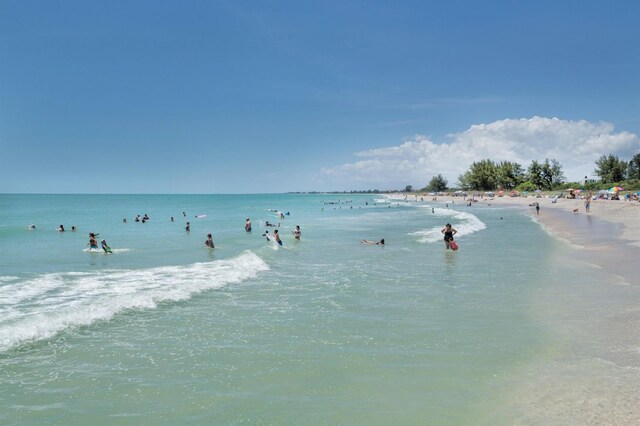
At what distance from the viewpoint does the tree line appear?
110 meters

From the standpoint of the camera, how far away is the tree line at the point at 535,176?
11025cm

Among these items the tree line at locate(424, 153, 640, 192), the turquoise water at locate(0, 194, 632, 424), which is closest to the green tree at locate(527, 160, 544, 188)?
the tree line at locate(424, 153, 640, 192)

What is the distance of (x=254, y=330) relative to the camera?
35.7ft

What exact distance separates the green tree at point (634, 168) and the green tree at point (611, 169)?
900 millimetres

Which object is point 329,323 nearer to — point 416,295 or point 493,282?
point 416,295

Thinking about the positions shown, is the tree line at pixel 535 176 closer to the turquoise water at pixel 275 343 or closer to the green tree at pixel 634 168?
the green tree at pixel 634 168

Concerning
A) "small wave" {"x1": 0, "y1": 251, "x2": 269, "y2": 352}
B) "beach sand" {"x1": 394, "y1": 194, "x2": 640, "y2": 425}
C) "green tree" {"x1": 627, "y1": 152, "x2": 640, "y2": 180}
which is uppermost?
"green tree" {"x1": 627, "y1": 152, "x2": 640, "y2": 180}

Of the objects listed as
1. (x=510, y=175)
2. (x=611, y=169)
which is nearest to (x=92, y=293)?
(x=611, y=169)

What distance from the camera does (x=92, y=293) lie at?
15734 mm

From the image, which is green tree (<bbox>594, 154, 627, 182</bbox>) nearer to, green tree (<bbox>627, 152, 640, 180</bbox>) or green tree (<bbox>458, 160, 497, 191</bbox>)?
green tree (<bbox>627, 152, 640, 180</bbox>)

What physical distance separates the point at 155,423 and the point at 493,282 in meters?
13.3

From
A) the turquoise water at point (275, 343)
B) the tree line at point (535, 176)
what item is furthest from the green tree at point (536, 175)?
the turquoise water at point (275, 343)

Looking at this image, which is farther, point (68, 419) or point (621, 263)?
point (621, 263)

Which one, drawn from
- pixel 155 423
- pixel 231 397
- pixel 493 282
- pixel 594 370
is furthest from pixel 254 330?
pixel 493 282
